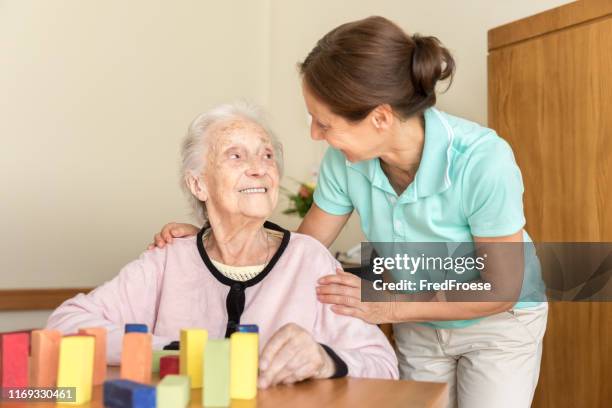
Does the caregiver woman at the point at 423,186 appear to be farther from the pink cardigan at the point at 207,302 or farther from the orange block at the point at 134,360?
the orange block at the point at 134,360

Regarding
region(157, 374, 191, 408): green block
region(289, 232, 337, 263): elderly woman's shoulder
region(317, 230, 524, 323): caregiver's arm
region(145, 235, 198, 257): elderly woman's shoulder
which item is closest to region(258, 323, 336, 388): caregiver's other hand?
region(157, 374, 191, 408): green block

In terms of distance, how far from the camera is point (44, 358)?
1120 mm

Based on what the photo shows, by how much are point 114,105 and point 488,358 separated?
2.40 m

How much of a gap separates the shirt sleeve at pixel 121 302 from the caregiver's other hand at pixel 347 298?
1.24 ft

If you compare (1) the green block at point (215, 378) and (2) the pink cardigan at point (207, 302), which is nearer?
(1) the green block at point (215, 378)

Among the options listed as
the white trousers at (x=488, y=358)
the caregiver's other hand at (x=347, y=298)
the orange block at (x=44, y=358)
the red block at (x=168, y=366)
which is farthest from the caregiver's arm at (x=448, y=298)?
the orange block at (x=44, y=358)

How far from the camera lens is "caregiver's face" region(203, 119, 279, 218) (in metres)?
1.73

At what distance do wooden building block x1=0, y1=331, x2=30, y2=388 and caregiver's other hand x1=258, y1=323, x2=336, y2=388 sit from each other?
375 millimetres

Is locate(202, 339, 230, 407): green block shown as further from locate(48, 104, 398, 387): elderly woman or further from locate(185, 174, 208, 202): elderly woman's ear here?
locate(185, 174, 208, 202): elderly woman's ear

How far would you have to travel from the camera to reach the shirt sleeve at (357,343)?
4.58 feet

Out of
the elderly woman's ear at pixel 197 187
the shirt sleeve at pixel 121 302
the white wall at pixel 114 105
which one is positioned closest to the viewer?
the shirt sleeve at pixel 121 302

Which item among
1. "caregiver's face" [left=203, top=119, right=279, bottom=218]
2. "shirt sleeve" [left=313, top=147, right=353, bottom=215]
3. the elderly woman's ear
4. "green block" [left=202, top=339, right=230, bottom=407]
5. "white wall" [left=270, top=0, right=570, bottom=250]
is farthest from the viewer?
"white wall" [left=270, top=0, right=570, bottom=250]

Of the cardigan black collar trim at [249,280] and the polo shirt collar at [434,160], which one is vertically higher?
the polo shirt collar at [434,160]

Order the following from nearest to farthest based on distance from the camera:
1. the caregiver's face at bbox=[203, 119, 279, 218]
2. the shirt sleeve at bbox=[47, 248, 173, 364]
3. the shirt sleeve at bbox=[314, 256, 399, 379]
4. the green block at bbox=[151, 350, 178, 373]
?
the green block at bbox=[151, 350, 178, 373]
the shirt sleeve at bbox=[314, 256, 399, 379]
the shirt sleeve at bbox=[47, 248, 173, 364]
the caregiver's face at bbox=[203, 119, 279, 218]
